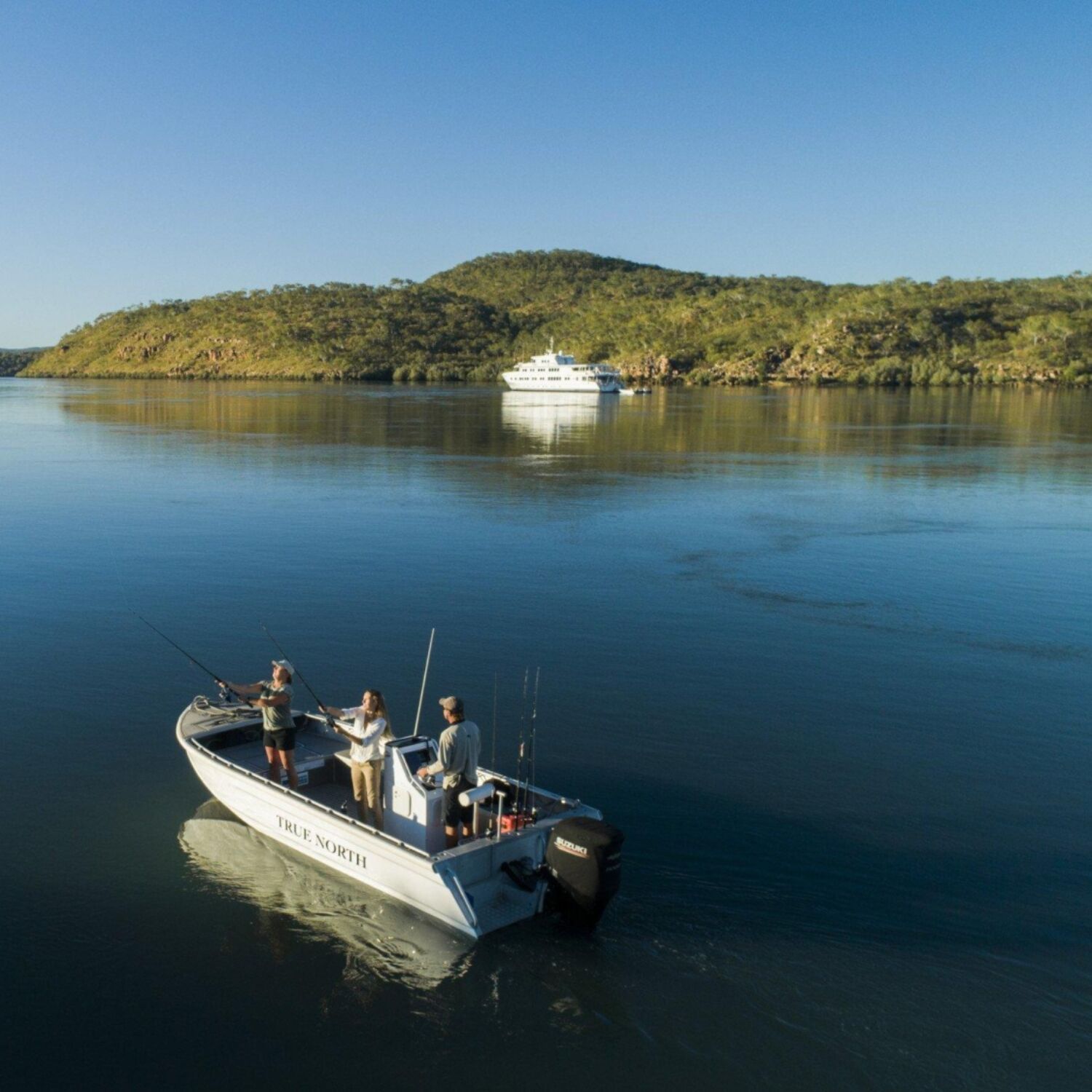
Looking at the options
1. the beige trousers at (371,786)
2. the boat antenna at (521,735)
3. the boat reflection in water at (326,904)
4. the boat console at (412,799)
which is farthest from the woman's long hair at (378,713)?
the boat reflection in water at (326,904)

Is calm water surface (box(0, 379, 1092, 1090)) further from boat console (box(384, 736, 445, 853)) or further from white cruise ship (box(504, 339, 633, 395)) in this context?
white cruise ship (box(504, 339, 633, 395))

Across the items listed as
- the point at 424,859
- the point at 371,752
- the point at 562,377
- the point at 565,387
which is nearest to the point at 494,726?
the point at 371,752

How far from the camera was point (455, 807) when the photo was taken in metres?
11.2

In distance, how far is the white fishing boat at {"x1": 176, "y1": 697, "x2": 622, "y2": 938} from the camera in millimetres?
10508

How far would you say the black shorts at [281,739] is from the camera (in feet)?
41.6

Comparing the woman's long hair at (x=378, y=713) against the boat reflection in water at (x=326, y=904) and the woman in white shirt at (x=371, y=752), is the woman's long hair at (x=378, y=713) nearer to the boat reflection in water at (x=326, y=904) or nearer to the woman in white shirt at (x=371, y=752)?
the woman in white shirt at (x=371, y=752)

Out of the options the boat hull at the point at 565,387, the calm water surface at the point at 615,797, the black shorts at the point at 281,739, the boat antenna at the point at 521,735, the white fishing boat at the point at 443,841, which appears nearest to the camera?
the calm water surface at the point at 615,797

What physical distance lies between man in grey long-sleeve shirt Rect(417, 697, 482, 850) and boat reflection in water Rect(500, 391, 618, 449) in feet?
176

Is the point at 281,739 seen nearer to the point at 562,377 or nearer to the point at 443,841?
the point at 443,841

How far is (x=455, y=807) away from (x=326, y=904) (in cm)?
185

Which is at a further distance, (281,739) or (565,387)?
(565,387)

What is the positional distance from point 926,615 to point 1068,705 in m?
5.85

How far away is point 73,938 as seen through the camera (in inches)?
422

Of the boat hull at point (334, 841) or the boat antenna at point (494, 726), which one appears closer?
the boat hull at point (334, 841)
